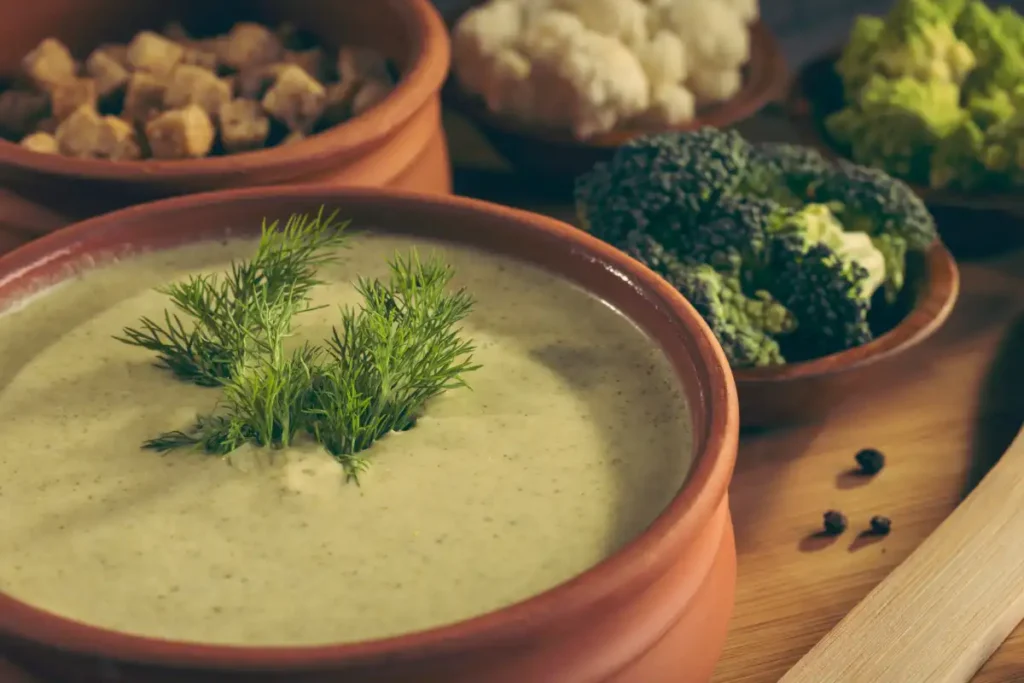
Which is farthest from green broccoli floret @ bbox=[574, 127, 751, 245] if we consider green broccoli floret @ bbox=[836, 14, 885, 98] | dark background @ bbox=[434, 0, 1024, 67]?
dark background @ bbox=[434, 0, 1024, 67]

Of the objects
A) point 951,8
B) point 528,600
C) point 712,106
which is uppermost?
point 528,600

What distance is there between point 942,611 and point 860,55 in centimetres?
94

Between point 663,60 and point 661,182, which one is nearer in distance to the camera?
point 661,182

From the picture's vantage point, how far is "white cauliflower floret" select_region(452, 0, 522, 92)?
5.80 ft

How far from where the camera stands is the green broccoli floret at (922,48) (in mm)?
1797

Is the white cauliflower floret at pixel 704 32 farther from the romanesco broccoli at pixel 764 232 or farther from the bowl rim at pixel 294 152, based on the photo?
the bowl rim at pixel 294 152

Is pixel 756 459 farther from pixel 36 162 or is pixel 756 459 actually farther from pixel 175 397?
pixel 36 162

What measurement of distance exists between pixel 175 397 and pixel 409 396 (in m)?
0.20

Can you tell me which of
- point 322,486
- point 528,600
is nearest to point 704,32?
point 322,486

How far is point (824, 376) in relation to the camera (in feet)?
4.54

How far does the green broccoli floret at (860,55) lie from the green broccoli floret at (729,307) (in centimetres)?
50

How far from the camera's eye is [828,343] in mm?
1467

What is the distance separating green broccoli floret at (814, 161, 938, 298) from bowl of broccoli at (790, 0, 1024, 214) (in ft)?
0.47

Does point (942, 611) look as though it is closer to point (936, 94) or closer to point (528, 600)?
point (528, 600)
